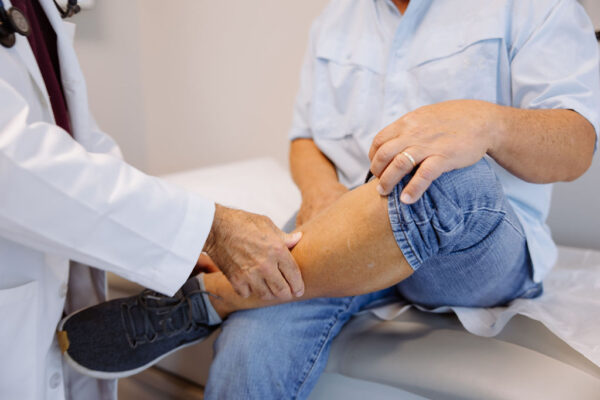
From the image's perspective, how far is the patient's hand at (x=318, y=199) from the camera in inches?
34.9

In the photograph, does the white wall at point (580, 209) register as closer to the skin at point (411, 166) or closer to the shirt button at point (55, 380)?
the skin at point (411, 166)

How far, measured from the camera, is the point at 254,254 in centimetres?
65

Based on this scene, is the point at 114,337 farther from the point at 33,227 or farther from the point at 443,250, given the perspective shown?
the point at 443,250

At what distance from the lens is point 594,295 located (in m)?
Answer: 0.83

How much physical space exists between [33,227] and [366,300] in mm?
571

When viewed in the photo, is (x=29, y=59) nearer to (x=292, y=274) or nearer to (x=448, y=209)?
Answer: (x=292, y=274)

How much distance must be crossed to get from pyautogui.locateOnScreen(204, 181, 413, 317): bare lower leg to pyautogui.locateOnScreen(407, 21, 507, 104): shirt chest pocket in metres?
0.34

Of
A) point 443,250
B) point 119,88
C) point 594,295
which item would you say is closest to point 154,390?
point 443,250

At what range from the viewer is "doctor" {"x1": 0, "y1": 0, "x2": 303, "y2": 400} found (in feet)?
1.77

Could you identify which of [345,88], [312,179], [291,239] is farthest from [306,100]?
[291,239]

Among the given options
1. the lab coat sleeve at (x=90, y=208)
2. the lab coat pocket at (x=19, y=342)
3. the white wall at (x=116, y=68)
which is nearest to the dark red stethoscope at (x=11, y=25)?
the lab coat sleeve at (x=90, y=208)

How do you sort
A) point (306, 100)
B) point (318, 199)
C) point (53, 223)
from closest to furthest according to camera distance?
1. point (53, 223)
2. point (318, 199)
3. point (306, 100)

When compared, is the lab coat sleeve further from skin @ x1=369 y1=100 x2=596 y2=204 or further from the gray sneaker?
skin @ x1=369 y1=100 x2=596 y2=204

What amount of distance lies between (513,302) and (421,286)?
6.7 inches
